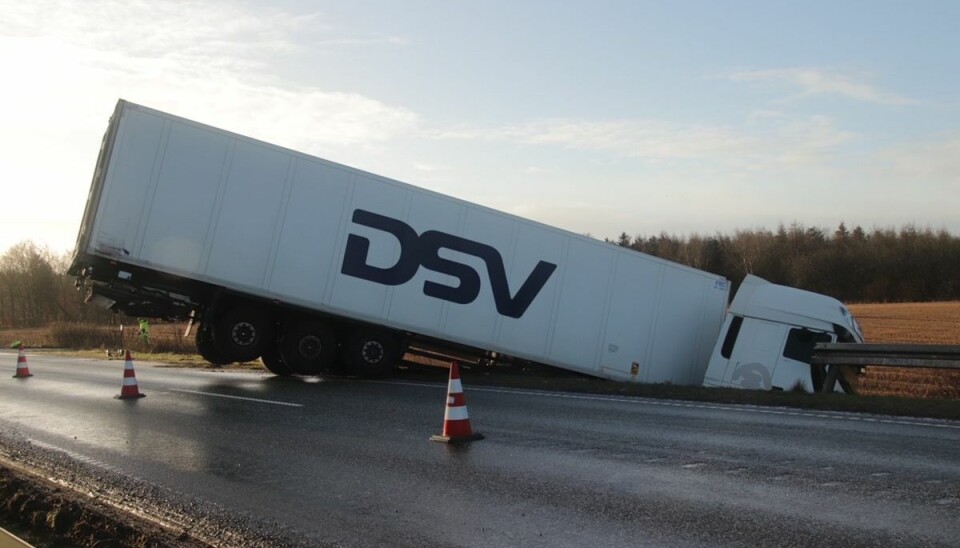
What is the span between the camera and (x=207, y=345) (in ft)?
56.1

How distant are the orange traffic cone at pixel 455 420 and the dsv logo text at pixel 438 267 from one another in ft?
25.2

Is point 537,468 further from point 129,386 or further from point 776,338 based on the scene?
point 776,338

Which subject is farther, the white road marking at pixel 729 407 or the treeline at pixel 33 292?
the treeline at pixel 33 292

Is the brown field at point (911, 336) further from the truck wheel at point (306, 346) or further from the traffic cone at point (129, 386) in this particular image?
the traffic cone at point (129, 386)

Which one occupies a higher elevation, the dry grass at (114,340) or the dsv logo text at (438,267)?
the dsv logo text at (438,267)

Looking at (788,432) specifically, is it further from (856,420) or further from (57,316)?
(57,316)

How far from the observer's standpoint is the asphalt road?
17.4ft

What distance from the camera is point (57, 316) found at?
80.4 m

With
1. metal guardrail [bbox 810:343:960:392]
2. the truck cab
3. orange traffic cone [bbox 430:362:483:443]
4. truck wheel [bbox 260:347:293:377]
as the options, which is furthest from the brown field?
truck wheel [bbox 260:347:293:377]

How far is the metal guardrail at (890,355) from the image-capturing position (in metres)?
12.3

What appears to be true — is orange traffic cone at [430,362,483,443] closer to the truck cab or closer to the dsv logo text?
the dsv logo text

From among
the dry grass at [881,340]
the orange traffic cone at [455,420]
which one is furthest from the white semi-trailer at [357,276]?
the orange traffic cone at [455,420]

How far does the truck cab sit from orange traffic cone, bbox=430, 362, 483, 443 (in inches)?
354

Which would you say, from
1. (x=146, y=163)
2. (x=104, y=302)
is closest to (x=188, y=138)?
(x=146, y=163)
